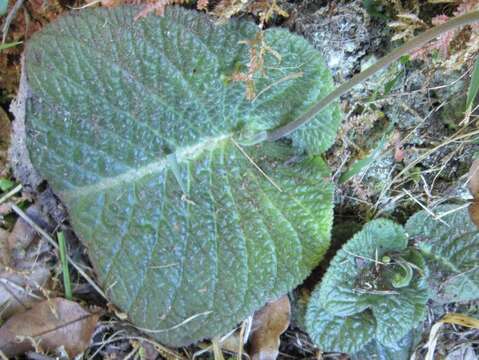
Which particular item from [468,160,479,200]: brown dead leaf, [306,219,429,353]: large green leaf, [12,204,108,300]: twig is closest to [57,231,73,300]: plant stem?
[12,204,108,300]: twig

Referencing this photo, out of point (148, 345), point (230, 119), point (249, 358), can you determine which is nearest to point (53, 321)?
point (148, 345)

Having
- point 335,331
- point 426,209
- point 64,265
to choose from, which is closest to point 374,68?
point 426,209

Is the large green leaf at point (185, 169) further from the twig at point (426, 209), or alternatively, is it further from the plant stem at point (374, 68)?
the twig at point (426, 209)

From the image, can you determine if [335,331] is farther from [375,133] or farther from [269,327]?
[375,133]

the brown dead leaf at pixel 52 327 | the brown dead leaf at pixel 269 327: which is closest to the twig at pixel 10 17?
the brown dead leaf at pixel 52 327

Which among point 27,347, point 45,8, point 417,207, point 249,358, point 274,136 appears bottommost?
point 249,358

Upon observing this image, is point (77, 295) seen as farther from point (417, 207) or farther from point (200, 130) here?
point (417, 207)
